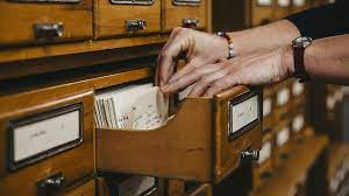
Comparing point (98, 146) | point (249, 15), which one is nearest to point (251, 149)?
point (98, 146)

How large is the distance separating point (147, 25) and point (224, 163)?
1.15 feet

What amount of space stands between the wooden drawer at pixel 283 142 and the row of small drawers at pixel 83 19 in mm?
1150

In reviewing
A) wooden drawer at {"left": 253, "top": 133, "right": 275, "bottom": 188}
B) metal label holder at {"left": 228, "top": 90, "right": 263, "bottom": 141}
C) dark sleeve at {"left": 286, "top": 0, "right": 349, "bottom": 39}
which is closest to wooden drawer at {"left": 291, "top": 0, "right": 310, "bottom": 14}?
wooden drawer at {"left": 253, "top": 133, "right": 275, "bottom": 188}

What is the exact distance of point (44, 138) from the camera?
Answer: 801mm

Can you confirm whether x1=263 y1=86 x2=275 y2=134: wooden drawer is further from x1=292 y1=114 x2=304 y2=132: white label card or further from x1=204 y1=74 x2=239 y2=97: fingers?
x1=204 y1=74 x2=239 y2=97: fingers

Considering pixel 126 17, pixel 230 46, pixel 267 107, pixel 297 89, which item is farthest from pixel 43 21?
pixel 297 89

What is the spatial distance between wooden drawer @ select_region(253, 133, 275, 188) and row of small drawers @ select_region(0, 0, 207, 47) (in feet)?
2.96

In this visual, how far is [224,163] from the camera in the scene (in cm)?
95

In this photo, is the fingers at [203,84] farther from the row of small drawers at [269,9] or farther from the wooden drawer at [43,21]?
the row of small drawers at [269,9]

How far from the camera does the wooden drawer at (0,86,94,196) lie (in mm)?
740

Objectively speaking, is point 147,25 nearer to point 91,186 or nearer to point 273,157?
point 91,186

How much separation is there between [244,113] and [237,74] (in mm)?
87

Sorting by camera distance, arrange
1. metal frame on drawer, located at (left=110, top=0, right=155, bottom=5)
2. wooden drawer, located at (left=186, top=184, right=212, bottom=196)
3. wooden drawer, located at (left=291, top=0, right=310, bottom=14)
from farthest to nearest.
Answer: wooden drawer, located at (left=291, top=0, right=310, bottom=14)
wooden drawer, located at (left=186, top=184, right=212, bottom=196)
metal frame on drawer, located at (left=110, top=0, right=155, bottom=5)

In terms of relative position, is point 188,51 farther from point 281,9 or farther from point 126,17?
point 281,9
